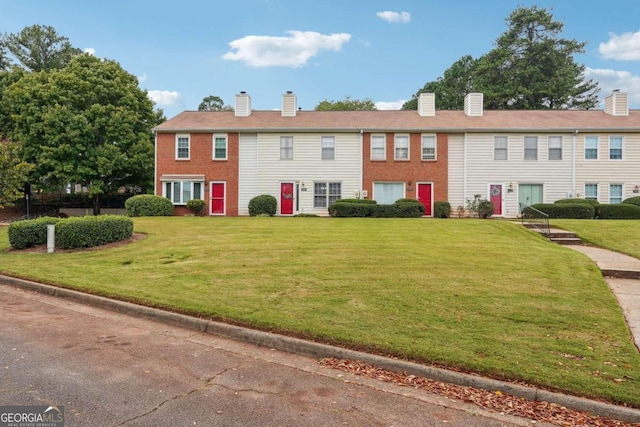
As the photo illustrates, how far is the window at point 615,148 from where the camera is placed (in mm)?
23438

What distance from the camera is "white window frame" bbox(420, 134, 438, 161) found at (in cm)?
2422

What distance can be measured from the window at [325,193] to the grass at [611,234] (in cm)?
1181

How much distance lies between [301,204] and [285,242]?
13.2 m

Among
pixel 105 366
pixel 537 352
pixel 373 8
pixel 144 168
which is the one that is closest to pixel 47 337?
pixel 105 366

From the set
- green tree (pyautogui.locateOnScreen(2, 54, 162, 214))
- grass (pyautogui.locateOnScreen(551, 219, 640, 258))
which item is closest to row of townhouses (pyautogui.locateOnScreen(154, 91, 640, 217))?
green tree (pyautogui.locateOnScreen(2, 54, 162, 214))

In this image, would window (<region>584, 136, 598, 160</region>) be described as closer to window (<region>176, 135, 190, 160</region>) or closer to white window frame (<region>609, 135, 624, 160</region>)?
white window frame (<region>609, 135, 624, 160</region>)

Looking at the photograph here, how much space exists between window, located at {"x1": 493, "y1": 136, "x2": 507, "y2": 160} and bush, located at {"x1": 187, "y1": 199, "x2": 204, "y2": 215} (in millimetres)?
17544

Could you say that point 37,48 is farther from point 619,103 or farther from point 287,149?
point 619,103

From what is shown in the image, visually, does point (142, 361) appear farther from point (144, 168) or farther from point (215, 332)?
point (144, 168)

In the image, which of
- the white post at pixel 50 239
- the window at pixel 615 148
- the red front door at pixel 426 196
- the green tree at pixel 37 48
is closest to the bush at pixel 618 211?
the window at pixel 615 148

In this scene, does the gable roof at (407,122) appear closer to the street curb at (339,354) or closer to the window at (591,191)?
the window at (591,191)

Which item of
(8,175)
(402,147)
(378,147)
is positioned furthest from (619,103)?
(8,175)

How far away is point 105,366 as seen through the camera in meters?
4.23

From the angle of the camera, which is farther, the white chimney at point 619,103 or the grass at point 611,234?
the white chimney at point 619,103
